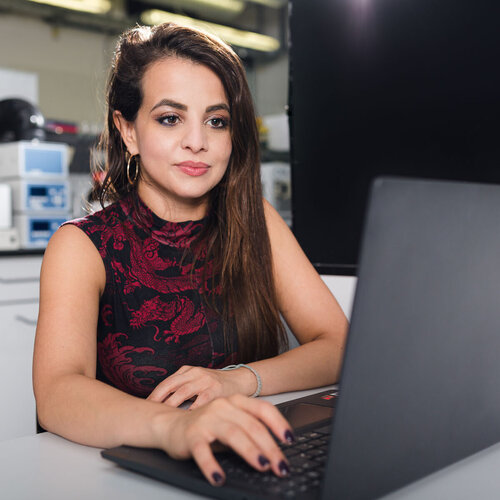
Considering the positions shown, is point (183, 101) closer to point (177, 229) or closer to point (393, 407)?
point (177, 229)

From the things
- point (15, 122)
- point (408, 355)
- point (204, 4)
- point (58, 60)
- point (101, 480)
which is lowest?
point (101, 480)

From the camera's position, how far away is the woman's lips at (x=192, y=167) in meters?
1.08

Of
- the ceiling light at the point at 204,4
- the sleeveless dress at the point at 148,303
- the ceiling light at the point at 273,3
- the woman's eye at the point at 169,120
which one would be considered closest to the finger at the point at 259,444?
the sleeveless dress at the point at 148,303

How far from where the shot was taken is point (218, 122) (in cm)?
112

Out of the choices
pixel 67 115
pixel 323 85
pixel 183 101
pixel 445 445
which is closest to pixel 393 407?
pixel 445 445

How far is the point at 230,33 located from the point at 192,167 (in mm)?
4393

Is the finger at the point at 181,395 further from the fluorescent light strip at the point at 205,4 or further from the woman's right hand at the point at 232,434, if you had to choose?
the fluorescent light strip at the point at 205,4

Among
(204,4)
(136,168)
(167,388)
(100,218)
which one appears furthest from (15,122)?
(204,4)

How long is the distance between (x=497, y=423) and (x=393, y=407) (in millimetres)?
234

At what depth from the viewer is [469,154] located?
1.13 metres

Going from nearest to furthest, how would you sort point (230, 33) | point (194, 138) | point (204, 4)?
point (194, 138)
point (230, 33)
point (204, 4)

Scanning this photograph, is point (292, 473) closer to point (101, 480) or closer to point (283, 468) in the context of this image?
point (283, 468)

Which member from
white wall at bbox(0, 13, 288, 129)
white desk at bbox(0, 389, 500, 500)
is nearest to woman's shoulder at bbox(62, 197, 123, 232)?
white desk at bbox(0, 389, 500, 500)

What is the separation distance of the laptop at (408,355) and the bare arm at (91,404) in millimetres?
25
